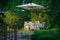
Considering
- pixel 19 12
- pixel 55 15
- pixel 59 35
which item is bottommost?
pixel 19 12

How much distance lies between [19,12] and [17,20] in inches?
26.5

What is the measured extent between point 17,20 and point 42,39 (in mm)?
9251

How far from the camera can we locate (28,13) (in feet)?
65.9

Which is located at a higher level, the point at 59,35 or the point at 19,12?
the point at 59,35

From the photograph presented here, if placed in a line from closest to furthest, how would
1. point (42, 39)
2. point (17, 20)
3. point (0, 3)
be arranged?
1. point (0, 3)
2. point (42, 39)
3. point (17, 20)

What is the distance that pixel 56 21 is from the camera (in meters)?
4.40

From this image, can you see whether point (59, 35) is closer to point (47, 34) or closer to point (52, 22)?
point (52, 22)

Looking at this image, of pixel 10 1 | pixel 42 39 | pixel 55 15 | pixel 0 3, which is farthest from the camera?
pixel 42 39

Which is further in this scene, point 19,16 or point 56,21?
point 19,16

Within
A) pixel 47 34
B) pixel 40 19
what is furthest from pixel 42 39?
pixel 40 19

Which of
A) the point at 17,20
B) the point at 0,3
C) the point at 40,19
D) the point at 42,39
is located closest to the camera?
the point at 0,3

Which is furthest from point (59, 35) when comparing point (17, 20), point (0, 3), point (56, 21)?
point (17, 20)

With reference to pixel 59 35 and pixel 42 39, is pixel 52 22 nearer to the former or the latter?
pixel 59 35

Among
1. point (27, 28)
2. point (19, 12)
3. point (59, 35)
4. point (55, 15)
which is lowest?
point (27, 28)
